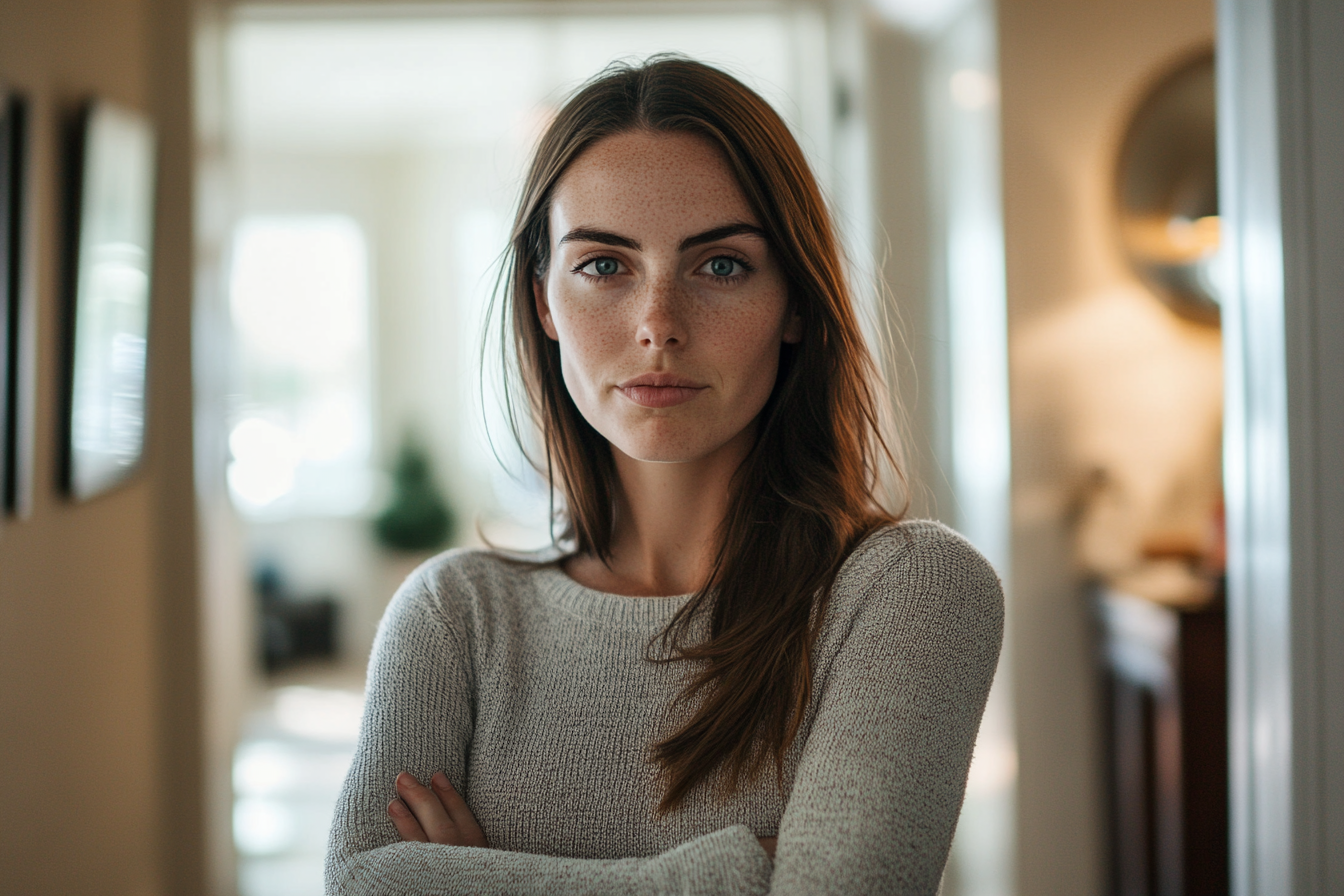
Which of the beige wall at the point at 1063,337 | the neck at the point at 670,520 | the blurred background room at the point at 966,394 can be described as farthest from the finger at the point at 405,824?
the beige wall at the point at 1063,337

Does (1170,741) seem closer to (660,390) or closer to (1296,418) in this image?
(1296,418)

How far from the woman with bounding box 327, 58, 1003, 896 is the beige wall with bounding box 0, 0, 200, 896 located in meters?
1.23

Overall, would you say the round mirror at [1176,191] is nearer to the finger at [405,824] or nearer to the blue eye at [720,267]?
the blue eye at [720,267]

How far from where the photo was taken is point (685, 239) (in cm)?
93

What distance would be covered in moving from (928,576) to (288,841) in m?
2.89

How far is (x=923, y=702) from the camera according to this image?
2.84ft

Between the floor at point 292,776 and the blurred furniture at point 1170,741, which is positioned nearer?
the blurred furniture at point 1170,741

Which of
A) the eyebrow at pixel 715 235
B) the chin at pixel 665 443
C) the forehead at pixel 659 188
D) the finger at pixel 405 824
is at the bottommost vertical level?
the finger at pixel 405 824

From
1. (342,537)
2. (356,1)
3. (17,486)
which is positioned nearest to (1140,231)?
(356,1)

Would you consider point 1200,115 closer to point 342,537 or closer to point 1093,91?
point 1093,91

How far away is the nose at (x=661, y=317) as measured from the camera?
92 cm

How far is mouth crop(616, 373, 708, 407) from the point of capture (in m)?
0.93

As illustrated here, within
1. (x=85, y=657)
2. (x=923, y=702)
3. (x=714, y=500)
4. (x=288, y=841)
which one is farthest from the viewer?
(x=288, y=841)

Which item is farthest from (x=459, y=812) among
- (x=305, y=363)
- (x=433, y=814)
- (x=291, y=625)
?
(x=305, y=363)
